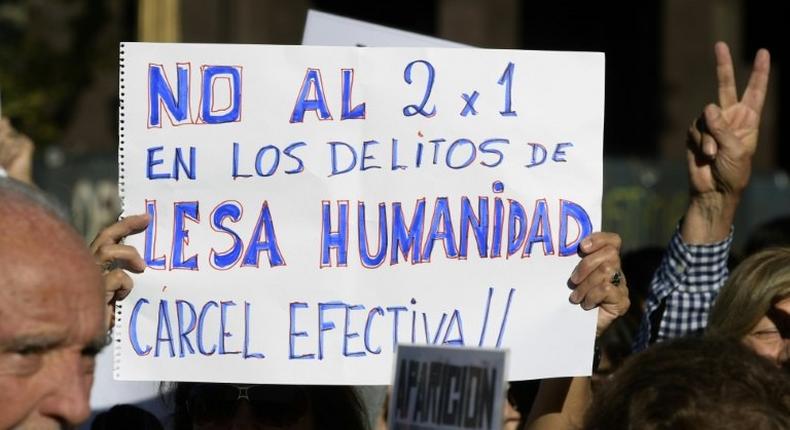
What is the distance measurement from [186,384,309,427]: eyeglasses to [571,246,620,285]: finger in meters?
0.67

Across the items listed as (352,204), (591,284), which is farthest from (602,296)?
(352,204)

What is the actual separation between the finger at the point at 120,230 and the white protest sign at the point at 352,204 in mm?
39

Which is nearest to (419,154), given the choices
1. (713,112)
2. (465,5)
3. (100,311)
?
(713,112)

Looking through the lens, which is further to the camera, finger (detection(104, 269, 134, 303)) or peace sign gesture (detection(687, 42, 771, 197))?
peace sign gesture (detection(687, 42, 771, 197))

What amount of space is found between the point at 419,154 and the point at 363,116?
0.14 m

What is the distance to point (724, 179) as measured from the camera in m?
3.45

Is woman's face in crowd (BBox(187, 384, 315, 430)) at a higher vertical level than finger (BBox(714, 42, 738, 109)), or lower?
lower

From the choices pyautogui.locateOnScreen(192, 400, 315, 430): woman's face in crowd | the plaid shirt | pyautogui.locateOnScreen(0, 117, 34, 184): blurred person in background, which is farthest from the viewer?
pyautogui.locateOnScreen(0, 117, 34, 184): blurred person in background

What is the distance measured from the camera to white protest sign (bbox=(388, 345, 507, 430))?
2150mm

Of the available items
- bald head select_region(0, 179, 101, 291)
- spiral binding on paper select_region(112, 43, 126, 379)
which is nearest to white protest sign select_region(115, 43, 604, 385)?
spiral binding on paper select_region(112, 43, 126, 379)

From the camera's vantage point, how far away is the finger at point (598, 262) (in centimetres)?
305

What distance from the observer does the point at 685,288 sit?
3.59 metres

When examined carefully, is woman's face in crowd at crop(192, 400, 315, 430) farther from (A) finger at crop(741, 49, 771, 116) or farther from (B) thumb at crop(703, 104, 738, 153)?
(A) finger at crop(741, 49, 771, 116)

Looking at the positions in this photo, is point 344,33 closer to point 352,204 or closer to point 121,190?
point 352,204
